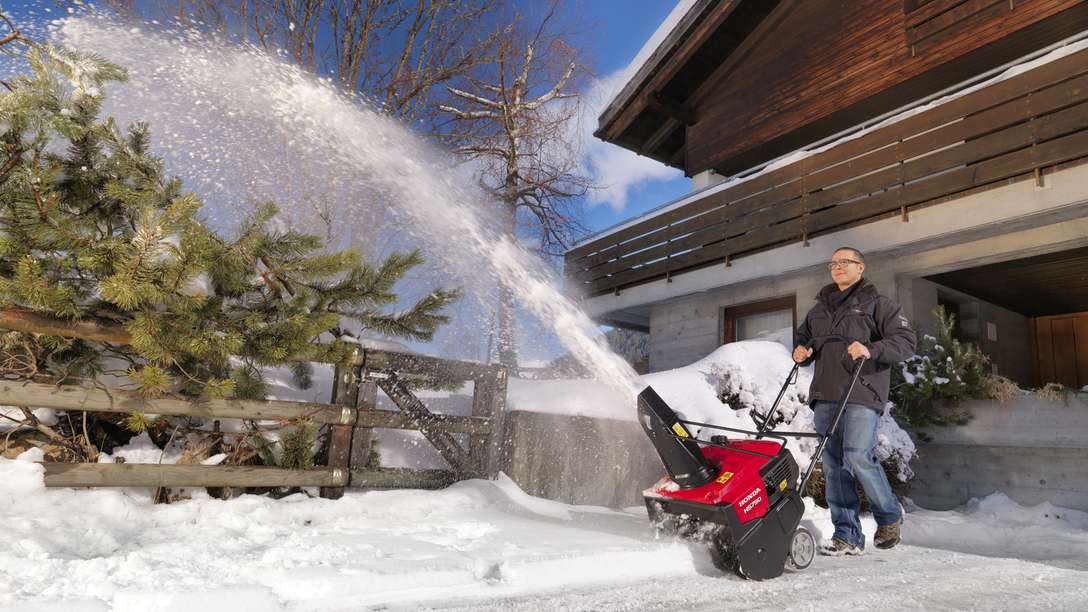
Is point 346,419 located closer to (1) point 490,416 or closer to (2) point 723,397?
(1) point 490,416

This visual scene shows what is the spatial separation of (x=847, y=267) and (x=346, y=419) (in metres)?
3.86

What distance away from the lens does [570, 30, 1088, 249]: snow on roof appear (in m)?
7.52

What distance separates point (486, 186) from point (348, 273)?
12.5 meters

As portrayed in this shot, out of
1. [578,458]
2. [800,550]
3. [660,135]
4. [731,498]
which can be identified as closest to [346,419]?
[578,458]

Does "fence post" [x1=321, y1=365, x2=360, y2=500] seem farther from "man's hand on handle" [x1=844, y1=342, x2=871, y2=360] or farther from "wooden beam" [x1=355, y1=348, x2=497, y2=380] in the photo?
"man's hand on handle" [x1=844, y1=342, x2=871, y2=360]

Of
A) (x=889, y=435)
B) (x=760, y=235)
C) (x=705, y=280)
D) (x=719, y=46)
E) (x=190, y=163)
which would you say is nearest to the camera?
(x=889, y=435)

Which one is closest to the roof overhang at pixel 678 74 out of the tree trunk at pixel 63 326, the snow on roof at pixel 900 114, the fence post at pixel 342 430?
the snow on roof at pixel 900 114

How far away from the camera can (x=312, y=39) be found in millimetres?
13164

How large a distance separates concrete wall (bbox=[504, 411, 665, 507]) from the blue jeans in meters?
1.93

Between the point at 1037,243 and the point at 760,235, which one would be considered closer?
the point at 1037,243

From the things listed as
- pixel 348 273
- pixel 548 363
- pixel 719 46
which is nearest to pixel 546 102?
pixel 719 46

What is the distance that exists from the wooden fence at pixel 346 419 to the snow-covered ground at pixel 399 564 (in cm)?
15

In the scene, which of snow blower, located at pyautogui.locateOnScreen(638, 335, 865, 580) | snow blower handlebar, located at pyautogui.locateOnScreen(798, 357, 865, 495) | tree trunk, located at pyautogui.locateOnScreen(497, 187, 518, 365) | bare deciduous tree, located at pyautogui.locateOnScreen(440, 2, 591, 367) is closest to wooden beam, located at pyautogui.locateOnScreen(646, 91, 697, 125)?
bare deciduous tree, located at pyautogui.locateOnScreen(440, 2, 591, 367)

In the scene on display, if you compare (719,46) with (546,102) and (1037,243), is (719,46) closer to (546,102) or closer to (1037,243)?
(546,102)
